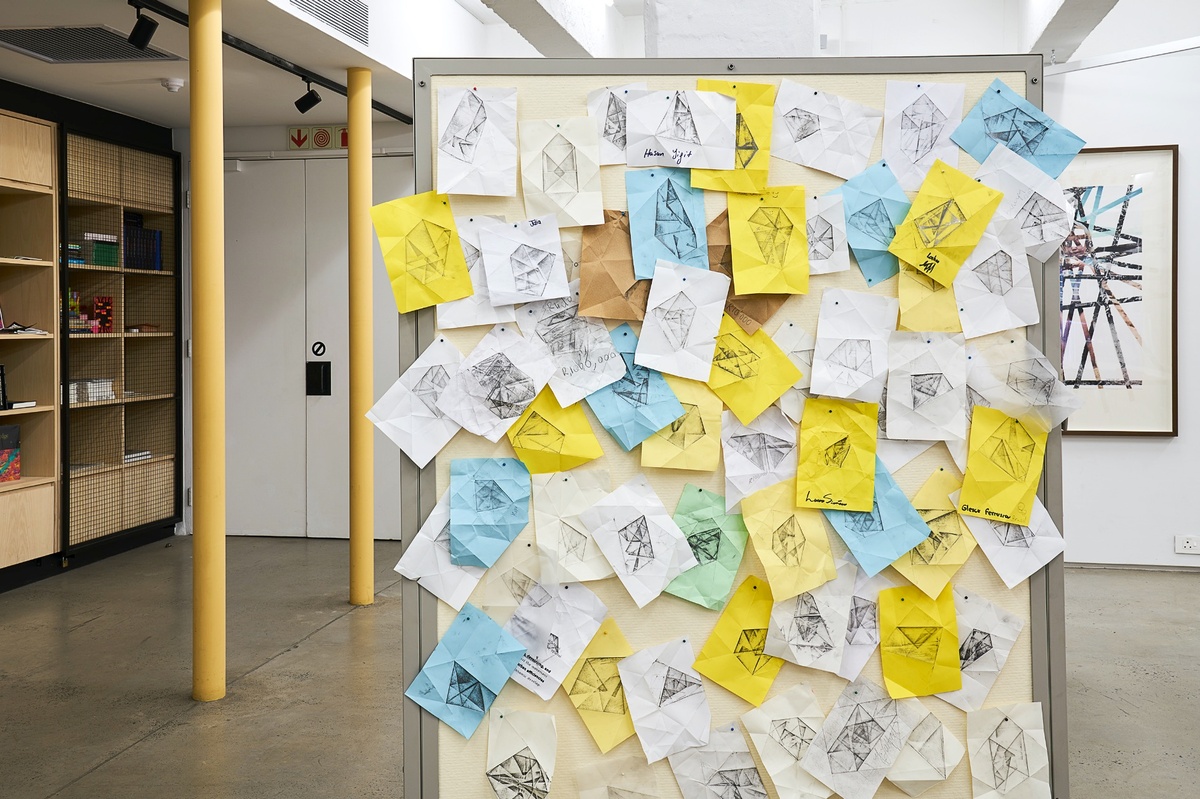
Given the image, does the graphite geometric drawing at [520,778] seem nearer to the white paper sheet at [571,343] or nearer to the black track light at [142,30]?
the white paper sheet at [571,343]

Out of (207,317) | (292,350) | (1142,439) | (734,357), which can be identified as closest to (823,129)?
(734,357)

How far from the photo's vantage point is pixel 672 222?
5.14 feet

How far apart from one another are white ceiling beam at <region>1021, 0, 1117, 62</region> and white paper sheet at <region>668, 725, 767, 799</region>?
12.4 ft

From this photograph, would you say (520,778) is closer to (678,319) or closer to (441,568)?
(441,568)

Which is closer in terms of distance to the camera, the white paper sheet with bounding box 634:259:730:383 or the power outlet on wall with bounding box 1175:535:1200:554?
the white paper sheet with bounding box 634:259:730:383

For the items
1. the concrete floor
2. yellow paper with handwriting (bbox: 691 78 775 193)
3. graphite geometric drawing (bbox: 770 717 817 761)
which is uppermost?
yellow paper with handwriting (bbox: 691 78 775 193)

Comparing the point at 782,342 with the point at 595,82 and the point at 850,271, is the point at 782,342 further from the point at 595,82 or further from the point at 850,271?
the point at 595,82

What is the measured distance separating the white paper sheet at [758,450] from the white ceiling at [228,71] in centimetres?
327

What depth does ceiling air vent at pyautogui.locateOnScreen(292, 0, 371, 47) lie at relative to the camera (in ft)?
13.9

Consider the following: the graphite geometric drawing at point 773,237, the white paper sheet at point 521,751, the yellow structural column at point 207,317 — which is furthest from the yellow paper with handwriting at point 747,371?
the yellow structural column at point 207,317

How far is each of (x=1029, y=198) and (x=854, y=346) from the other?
36 centimetres

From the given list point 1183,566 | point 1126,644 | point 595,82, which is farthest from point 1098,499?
point 595,82

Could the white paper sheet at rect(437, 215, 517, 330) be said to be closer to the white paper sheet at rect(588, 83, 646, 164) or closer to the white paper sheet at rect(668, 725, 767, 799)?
the white paper sheet at rect(588, 83, 646, 164)

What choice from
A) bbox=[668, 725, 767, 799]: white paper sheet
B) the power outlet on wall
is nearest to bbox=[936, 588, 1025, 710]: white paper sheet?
bbox=[668, 725, 767, 799]: white paper sheet
